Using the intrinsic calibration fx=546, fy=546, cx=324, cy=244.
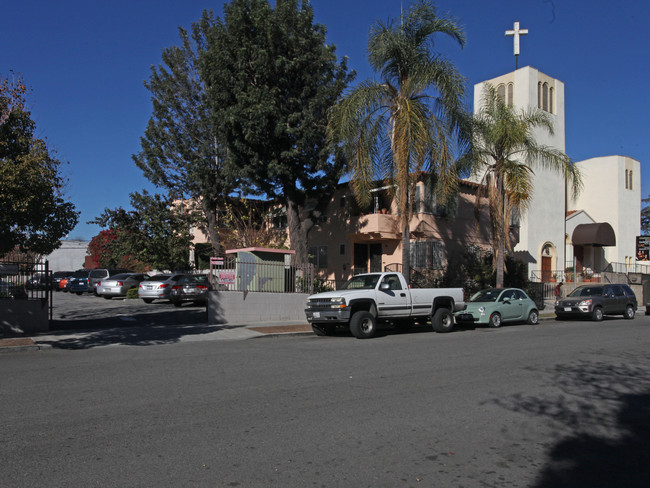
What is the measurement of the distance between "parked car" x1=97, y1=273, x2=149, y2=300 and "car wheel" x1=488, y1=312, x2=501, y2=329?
18.9 metres

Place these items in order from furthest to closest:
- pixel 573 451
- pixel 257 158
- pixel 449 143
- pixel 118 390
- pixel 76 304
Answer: pixel 76 304 < pixel 257 158 < pixel 449 143 < pixel 118 390 < pixel 573 451

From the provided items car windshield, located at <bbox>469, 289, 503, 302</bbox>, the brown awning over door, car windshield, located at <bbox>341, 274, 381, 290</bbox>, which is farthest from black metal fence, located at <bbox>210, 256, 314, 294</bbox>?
the brown awning over door

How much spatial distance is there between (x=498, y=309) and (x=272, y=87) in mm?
12426

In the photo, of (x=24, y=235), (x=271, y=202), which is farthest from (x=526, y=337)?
(x=271, y=202)

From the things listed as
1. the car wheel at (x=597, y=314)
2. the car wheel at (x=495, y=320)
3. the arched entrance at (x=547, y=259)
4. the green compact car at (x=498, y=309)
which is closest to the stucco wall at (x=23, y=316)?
the green compact car at (x=498, y=309)

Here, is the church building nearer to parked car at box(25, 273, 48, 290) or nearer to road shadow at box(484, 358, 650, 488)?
road shadow at box(484, 358, 650, 488)

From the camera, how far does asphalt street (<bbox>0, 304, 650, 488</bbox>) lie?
473 cm

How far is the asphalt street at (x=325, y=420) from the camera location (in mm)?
4727

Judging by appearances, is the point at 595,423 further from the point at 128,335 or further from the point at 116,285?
the point at 116,285

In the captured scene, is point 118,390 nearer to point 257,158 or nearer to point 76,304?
point 257,158

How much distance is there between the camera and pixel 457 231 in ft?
97.1

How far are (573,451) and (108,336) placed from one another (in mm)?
12737

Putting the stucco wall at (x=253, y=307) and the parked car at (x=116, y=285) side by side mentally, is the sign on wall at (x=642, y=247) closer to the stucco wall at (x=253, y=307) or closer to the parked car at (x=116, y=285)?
the stucco wall at (x=253, y=307)

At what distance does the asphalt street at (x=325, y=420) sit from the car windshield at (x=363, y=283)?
14.8ft
